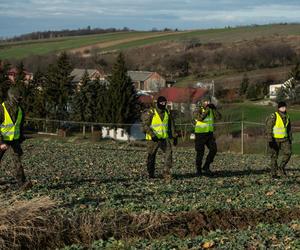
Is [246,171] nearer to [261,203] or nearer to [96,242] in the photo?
[261,203]

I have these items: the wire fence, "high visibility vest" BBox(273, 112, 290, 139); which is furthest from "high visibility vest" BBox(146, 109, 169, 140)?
the wire fence

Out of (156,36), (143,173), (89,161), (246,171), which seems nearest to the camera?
(143,173)

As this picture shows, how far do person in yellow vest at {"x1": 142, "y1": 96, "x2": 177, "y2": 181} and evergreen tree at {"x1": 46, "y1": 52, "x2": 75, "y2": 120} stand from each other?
2845 inches

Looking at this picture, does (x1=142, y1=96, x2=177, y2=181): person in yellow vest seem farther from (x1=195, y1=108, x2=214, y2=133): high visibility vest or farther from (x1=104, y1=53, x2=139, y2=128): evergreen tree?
(x1=104, y1=53, x2=139, y2=128): evergreen tree

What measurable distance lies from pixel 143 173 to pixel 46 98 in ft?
228

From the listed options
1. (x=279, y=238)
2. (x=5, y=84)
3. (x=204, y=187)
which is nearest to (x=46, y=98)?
(x=5, y=84)

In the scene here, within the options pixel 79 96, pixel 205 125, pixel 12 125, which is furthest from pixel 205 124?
pixel 79 96

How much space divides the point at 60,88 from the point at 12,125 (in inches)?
3015

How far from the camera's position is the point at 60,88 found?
89.4 metres

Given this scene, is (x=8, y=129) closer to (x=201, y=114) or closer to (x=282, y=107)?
(x=201, y=114)

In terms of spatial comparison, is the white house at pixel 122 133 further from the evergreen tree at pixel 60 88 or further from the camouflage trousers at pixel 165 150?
the camouflage trousers at pixel 165 150

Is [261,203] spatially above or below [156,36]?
below

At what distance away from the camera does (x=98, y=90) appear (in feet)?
284

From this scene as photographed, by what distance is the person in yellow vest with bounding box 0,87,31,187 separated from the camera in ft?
44.4
